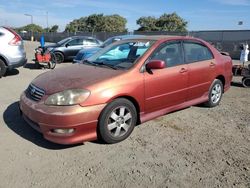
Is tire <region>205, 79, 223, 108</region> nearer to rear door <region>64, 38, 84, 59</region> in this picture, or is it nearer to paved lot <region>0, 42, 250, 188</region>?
paved lot <region>0, 42, 250, 188</region>

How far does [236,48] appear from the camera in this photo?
20781 mm

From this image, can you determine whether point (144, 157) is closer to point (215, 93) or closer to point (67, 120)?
point (67, 120)

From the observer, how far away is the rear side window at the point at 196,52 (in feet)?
18.6

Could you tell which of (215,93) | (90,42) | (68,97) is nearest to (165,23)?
(90,42)

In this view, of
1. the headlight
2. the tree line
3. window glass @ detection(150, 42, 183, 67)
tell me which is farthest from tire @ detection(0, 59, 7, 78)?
the tree line

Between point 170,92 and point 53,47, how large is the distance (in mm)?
11587

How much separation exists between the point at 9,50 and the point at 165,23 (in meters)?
68.1

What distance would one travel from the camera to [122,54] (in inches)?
213

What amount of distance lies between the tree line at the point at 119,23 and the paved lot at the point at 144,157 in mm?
67029

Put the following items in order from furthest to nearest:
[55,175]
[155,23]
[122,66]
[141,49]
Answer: [155,23] < [141,49] < [122,66] < [55,175]

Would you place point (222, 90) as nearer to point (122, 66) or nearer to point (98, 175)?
point (122, 66)

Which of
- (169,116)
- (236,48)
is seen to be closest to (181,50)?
(169,116)

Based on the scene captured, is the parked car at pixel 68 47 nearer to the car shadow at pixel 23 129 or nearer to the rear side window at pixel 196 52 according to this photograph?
the car shadow at pixel 23 129

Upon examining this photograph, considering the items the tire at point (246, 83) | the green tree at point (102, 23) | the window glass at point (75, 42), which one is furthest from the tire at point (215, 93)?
the green tree at point (102, 23)
